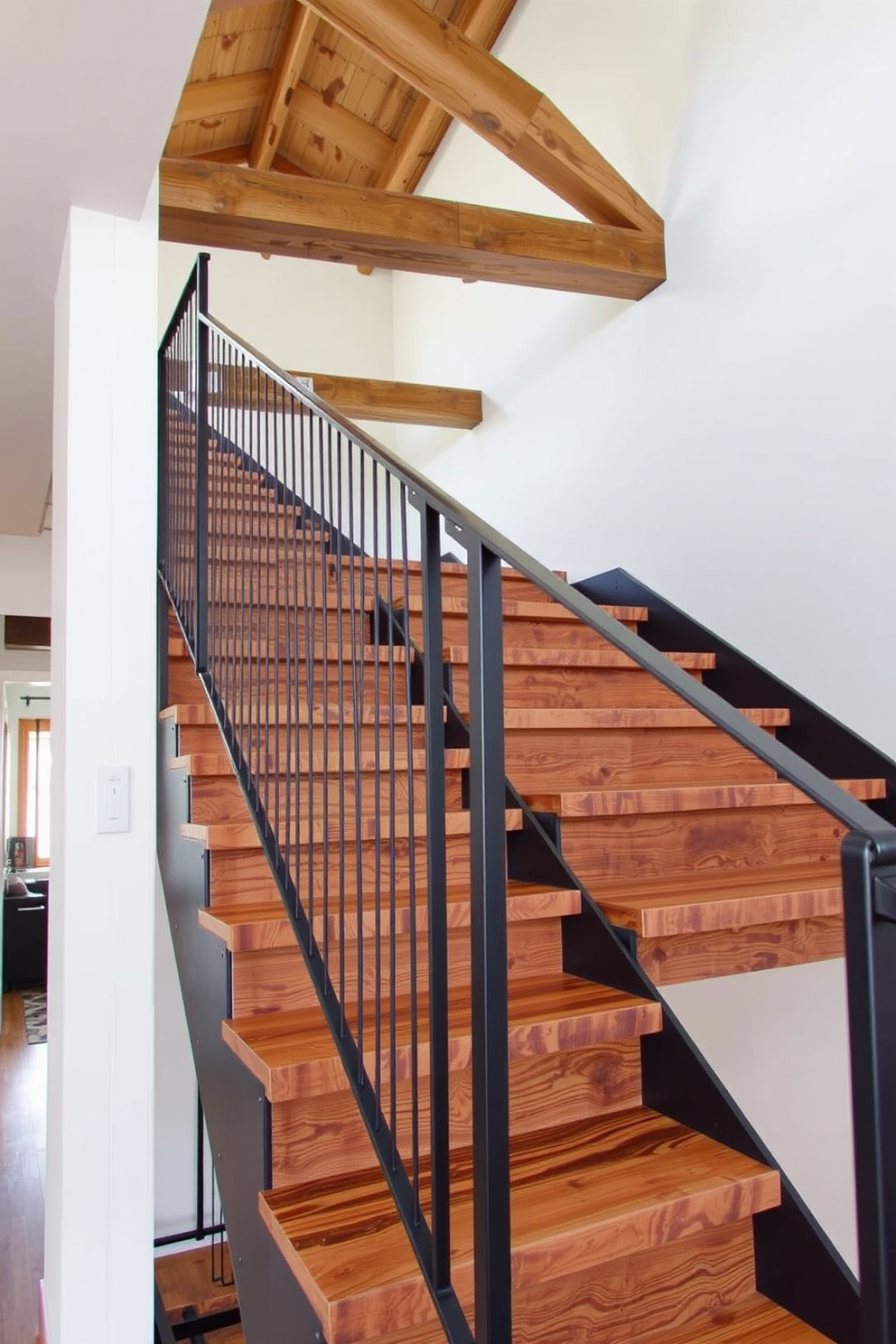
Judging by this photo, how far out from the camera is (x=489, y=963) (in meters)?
0.99

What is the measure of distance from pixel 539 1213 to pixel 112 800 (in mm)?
1096

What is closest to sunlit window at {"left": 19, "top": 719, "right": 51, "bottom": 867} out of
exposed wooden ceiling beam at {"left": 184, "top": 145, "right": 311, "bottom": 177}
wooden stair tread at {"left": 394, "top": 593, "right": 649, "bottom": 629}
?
exposed wooden ceiling beam at {"left": 184, "top": 145, "right": 311, "bottom": 177}

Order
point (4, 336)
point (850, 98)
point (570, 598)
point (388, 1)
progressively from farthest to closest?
point (388, 1) < point (850, 98) < point (4, 336) < point (570, 598)

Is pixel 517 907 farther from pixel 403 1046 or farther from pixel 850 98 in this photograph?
pixel 850 98

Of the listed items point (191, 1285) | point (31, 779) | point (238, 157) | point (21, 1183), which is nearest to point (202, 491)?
point (191, 1285)

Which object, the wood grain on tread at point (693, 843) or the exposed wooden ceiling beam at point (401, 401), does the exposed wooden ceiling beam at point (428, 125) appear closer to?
the exposed wooden ceiling beam at point (401, 401)

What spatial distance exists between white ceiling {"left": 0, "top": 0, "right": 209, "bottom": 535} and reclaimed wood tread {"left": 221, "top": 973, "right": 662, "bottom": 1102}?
152cm

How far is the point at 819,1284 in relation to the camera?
1.41 metres

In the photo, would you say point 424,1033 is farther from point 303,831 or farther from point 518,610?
point 518,610

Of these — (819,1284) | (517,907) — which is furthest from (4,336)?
(819,1284)

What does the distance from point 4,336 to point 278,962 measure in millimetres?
1746

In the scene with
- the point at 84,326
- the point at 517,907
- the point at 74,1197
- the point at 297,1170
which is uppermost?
the point at 84,326

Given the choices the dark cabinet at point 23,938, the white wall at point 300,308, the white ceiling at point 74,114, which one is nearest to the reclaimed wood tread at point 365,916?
the white ceiling at point 74,114

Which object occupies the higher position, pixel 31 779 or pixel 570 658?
pixel 570 658
